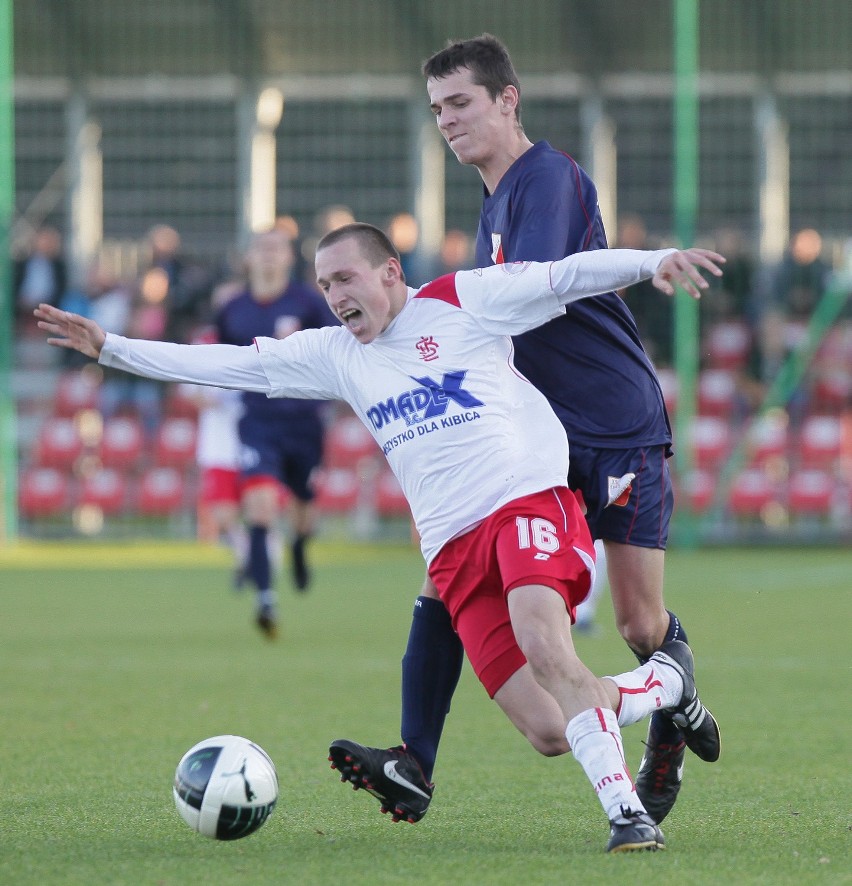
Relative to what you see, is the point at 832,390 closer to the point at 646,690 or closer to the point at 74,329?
the point at 646,690

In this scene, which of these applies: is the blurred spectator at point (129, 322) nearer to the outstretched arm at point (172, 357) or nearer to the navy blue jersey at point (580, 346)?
the outstretched arm at point (172, 357)

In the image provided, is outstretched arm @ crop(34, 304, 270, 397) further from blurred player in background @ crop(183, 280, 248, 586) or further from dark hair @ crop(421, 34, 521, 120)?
blurred player in background @ crop(183, 280, 248, 586)

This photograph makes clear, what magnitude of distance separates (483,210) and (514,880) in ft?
6.99

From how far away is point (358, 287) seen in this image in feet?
15.6

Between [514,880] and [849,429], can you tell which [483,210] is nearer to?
[514,880]

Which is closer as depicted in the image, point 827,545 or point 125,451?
point 827,545

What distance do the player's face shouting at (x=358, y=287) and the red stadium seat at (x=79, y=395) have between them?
16.7 meters

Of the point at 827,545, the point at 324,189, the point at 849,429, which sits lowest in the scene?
the point at 827,545

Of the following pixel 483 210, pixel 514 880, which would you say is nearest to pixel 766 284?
pixel 483 210

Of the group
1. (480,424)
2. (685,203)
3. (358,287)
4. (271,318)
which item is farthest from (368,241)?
(685,203)

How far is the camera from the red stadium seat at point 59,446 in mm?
20609

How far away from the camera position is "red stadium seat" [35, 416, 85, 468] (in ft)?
67.6

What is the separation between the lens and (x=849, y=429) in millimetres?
18625

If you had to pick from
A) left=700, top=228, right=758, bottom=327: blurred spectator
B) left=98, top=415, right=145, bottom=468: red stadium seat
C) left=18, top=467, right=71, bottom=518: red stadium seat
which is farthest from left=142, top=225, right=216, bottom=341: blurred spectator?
left=700, top=228, right=758, bottom=327: blurred spectator
